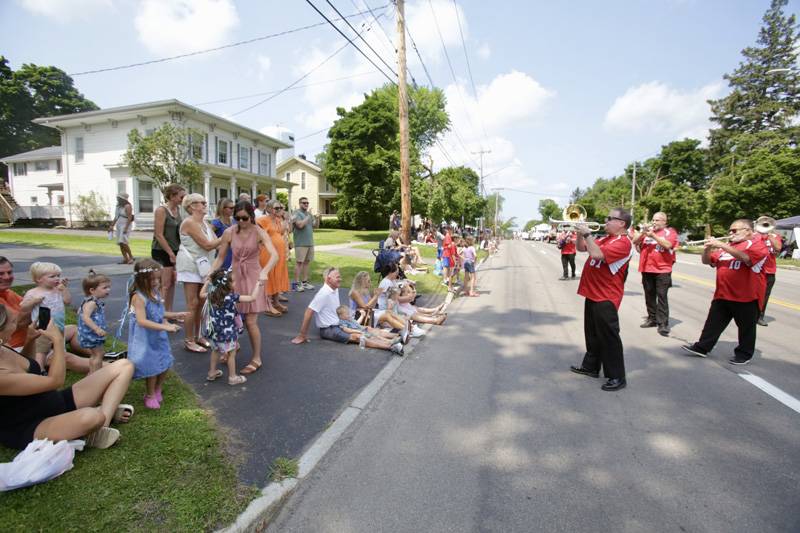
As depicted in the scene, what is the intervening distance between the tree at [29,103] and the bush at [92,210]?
36553 mm

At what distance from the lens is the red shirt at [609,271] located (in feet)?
14.7

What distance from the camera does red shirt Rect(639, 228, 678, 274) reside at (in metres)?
7.14

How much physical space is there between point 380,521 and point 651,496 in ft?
5.97

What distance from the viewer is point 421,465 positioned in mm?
3062

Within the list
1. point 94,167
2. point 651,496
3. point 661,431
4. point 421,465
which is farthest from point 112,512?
point 94,167

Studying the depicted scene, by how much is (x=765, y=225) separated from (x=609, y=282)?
3.79m

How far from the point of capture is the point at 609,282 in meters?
4.59

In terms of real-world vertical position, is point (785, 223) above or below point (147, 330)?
above

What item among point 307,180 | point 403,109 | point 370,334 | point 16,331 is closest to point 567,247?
point 403,109

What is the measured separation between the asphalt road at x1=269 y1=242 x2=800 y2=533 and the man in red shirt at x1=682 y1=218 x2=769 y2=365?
304 mm

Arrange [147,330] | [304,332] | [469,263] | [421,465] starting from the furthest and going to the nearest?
[469,263] < [304,332] < [147,330] < [421,465]

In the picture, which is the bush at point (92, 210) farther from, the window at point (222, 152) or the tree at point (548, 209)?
the tree at point (548, 209)

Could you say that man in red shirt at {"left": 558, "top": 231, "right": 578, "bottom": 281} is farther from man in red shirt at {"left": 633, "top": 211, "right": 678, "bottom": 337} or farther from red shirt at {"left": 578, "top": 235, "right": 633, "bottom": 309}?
red shirt at {"left": 578, "top": 235, "right": 633, "bottom": 309}

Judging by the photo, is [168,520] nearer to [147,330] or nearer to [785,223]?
[147,330]
